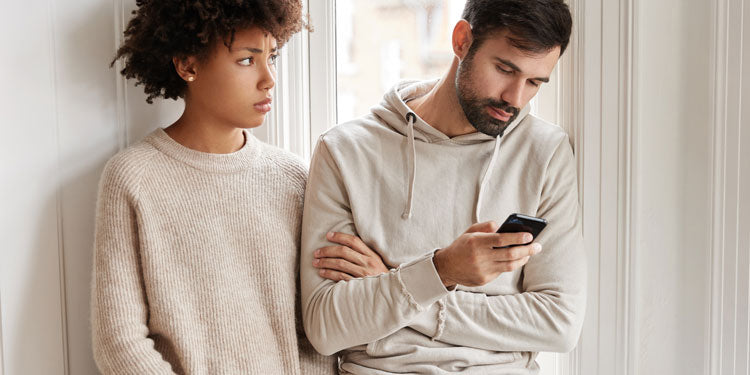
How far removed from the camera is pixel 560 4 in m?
1.32

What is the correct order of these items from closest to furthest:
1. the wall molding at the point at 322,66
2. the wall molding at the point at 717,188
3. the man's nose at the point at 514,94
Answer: the man's nose at the point at 514,94
the wall molding at the point at 717,188
the wall molding at the point at 322,66

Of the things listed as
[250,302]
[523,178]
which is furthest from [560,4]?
[250,302]

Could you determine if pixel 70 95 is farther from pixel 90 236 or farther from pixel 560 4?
pixel 560 4

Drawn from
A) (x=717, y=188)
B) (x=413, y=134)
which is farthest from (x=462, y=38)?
(x=717, y=188)

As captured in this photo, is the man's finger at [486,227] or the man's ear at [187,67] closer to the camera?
the man's finger at [486,227]

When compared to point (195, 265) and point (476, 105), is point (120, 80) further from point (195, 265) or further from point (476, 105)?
point (476, 105)

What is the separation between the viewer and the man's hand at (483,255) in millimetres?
1131

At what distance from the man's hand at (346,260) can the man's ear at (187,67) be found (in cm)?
42

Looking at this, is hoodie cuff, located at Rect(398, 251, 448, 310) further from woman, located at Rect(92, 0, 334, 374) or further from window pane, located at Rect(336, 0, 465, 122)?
window pane, located at Rect(336, 0, 465, 122)

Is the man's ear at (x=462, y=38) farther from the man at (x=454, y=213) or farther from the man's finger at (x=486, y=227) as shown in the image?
the man's finger at (x=486, y=227)

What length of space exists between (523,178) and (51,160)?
3.20 feet

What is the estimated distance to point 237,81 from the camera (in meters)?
1.28

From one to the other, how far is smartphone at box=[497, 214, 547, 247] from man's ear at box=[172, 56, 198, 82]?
683 millimetres

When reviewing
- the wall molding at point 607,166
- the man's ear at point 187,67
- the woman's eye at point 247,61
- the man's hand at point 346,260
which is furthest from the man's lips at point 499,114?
the man's ear at point 187,67
